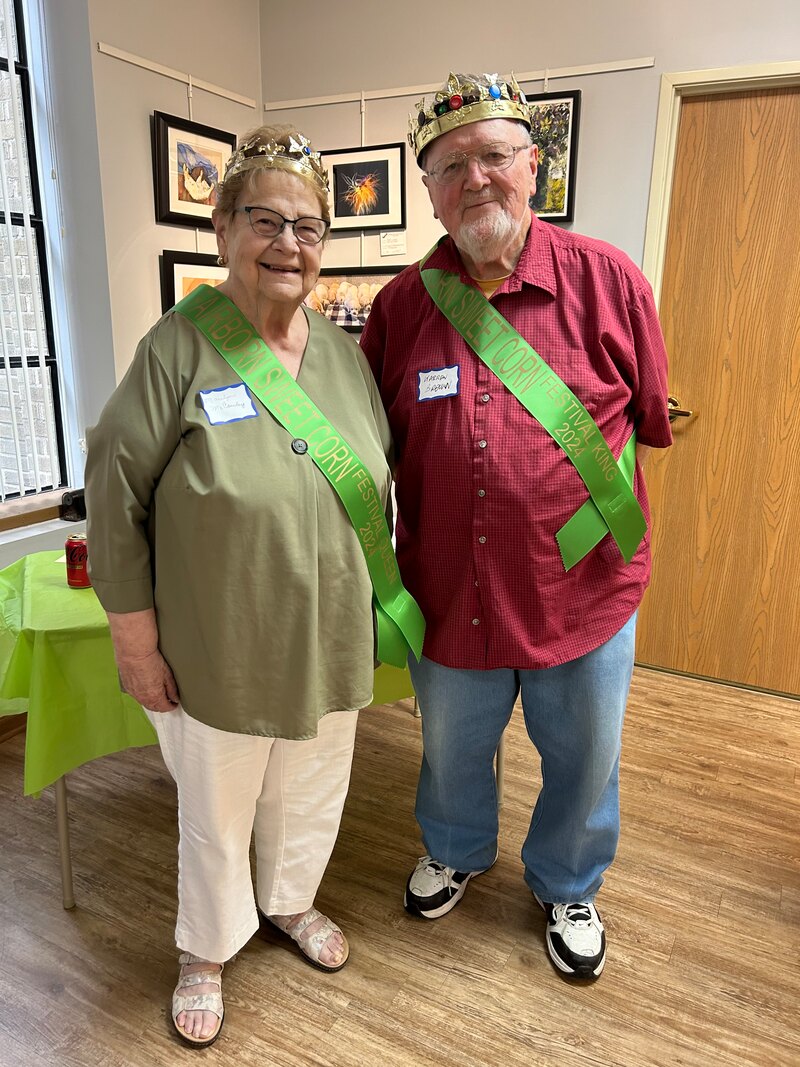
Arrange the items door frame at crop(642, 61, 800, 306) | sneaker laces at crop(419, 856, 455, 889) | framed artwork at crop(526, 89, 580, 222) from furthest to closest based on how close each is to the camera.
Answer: framed artwork at crop(526, 89, 580, 222), door frame at crop(642, 61, 800, 306), sneaker laces at crop(419, 856, 455, 889)

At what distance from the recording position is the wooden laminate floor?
145 cm

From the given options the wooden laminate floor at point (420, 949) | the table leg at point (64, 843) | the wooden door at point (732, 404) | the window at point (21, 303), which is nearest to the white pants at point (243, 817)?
the wooden laminate floor at point (420, 949)

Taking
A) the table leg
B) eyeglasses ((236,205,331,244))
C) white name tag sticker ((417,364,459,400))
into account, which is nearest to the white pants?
the table leg

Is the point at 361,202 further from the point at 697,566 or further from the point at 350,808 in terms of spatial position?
the point at 350,808

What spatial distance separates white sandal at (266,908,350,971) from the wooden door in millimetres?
1872

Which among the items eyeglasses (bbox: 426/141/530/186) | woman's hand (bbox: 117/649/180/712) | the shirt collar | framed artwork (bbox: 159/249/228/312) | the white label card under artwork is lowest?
woman's hand (bbox: 117/649/180/712)

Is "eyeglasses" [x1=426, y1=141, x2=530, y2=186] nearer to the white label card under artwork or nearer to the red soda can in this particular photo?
the red soda can

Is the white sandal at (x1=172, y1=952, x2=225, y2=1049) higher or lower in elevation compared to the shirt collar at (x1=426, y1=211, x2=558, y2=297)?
lower

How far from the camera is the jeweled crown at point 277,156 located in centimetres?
119

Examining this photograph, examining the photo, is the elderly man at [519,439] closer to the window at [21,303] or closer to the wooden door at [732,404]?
the wooden door at [732,404]

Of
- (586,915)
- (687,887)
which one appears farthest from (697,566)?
(586,915)

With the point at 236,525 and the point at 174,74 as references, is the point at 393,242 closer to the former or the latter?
the point at 174,74

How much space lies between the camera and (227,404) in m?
1.19

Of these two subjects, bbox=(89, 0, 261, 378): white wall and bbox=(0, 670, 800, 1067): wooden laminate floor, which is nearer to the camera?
bbox=(0, 670, 800, 1067): wooden laminate floor
